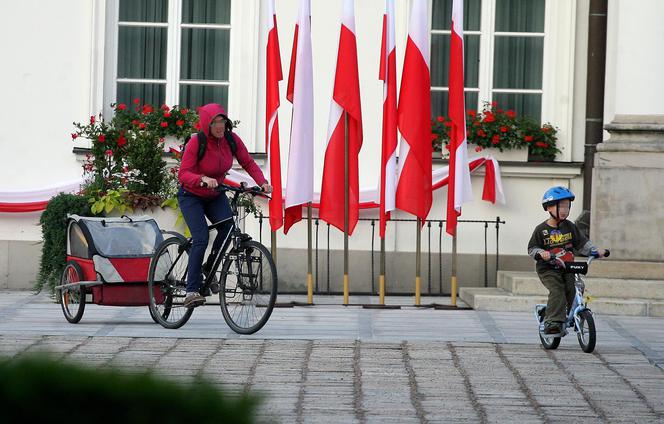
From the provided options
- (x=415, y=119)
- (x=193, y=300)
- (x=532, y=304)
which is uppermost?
(x=415, y=119)

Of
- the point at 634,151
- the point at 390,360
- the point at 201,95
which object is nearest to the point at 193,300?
the point at 390,360

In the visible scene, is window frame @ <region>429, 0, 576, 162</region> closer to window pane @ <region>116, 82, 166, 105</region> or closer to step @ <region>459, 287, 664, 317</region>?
step @ <region>459, 287, 664, 317</region>

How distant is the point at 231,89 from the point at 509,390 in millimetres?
8371

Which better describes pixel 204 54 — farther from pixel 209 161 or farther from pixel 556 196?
pixel 556 196

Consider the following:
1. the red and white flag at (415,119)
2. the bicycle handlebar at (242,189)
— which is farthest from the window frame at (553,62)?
the bicycle handlebar at (242,189)

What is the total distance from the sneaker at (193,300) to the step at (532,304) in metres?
3.60

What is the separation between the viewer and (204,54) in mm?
14359

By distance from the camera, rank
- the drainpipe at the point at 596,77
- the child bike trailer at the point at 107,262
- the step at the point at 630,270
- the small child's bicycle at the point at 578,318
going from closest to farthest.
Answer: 1. the small child's bicycle at the point at 578,318
2. the child bike trailer at the point at 107,262
3. the step at the point at 630,270
4. the drainpipe at the point at 596,77

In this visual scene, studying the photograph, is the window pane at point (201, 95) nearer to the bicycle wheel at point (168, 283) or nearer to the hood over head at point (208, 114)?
the bicycle wheel at point (168, 283)

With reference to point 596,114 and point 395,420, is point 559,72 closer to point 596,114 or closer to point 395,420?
point 596,114

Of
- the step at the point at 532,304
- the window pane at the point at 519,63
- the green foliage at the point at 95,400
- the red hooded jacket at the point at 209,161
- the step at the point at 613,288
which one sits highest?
the window pane at the point at 519,63

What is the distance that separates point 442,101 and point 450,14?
1.07 meters

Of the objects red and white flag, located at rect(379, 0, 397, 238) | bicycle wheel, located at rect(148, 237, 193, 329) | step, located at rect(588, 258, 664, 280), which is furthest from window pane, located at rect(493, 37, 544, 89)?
bicycle wheel, located at rect(148, 237, 193, 329)

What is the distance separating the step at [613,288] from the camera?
11500mm
